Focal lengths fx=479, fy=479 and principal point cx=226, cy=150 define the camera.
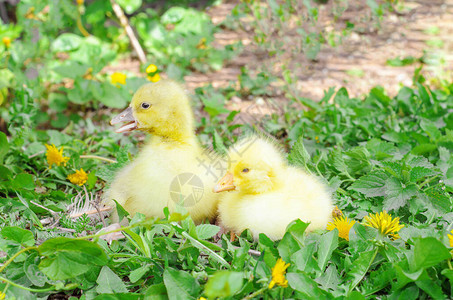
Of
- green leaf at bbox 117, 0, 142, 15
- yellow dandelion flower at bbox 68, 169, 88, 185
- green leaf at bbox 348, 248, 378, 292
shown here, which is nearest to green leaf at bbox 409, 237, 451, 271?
green leaf at bbox 348, 248, 378, 292

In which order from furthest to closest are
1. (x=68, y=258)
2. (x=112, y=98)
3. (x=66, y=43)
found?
(x=66, y=43), (x=112, y=98), (x=68, y=258)

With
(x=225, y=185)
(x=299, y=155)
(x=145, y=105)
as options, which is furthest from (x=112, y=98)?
(x=225, y=185)

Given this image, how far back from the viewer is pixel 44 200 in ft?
8.06

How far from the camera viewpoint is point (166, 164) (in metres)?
2.00

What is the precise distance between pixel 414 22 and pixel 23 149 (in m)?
4.14

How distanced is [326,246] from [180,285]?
0.57m

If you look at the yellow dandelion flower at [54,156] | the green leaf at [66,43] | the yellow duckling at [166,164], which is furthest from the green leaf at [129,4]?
the yellow duckling at [166,164]

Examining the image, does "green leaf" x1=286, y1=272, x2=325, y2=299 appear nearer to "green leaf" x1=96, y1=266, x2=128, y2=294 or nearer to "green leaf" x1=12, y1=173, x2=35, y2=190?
"green leaf" x1=96, y1=266, x2=128, y2=294

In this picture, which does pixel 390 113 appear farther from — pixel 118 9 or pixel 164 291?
pixel 118 9

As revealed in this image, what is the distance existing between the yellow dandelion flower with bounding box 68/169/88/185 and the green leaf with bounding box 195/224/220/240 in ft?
2.95

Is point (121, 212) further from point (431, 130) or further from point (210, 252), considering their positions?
point (431, 130)

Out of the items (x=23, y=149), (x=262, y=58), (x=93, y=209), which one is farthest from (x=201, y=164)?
(x=262, y=58)

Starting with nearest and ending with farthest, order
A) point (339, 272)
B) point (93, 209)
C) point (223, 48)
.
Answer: point (339, 272) < point (93, 209) < point (223, 48)

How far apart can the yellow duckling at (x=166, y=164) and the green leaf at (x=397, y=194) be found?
77 centimetres
